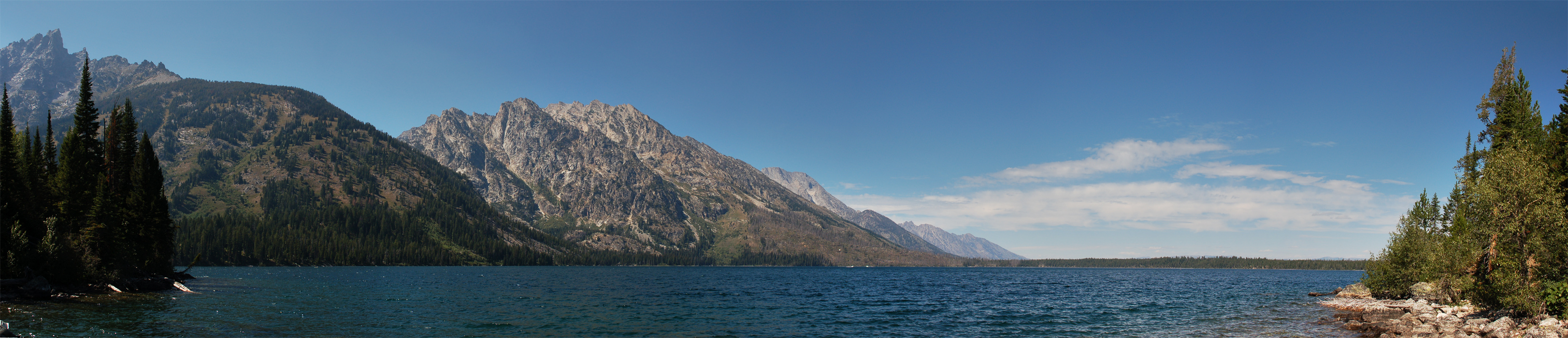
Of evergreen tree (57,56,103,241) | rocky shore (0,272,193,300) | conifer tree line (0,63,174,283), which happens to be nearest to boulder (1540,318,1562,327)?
rocky shore (0,272,193,300)

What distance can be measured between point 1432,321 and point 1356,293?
4312 cm

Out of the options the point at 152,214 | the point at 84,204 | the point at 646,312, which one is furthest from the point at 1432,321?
the point at 152,214

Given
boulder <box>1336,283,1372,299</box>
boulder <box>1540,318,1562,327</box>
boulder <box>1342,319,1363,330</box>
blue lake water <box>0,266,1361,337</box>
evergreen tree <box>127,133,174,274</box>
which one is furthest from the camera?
evergreen tree <box>127,133,174,274</box>

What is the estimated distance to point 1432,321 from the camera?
149ft

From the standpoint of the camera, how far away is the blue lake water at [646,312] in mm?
43750

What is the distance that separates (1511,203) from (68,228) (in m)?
117

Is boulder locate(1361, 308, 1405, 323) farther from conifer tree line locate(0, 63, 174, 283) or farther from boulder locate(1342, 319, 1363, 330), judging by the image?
conifer tree line locate(0, 63, 174, 283)

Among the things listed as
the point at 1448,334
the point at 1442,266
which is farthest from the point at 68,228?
the point at 1442,266

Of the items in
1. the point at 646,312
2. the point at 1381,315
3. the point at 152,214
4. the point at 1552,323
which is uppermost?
the point at 152,214

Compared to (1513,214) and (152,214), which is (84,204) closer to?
(152,214)

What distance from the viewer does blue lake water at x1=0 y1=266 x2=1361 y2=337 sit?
4375 centimetres

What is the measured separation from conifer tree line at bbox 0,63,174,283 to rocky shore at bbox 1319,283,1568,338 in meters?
102

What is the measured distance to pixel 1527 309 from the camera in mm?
37406

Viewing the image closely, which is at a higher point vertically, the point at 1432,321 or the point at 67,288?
the point at 1432,321
